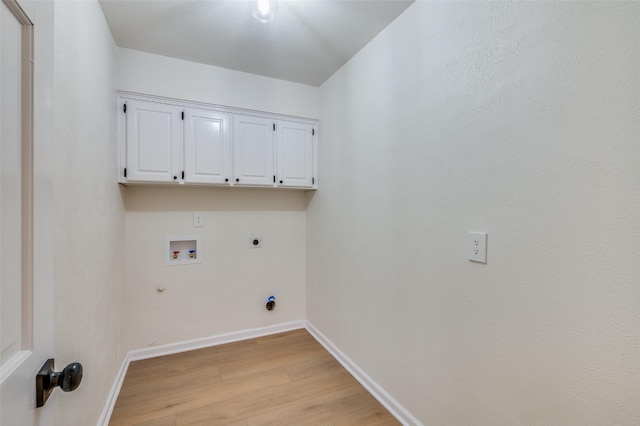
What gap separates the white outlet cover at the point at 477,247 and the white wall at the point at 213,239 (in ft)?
6.32

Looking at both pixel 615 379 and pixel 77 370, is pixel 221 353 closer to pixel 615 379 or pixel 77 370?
pixel 77 370

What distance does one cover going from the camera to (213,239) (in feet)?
8.51

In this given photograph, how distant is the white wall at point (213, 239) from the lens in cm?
230

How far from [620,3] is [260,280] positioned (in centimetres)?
282

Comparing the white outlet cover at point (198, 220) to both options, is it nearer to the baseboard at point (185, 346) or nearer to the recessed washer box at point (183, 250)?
the recessed washer box at point (183, 250)

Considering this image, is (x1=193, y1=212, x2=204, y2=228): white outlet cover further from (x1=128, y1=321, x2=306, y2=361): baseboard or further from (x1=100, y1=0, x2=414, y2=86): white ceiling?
(x1=100, y1=0, x2=414, y2=86): white ceiling

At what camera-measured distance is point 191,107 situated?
89.8 inches

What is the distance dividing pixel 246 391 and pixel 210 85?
2440 millimetres

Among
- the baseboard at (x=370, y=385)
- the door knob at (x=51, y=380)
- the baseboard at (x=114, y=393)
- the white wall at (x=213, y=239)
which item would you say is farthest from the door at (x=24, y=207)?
the white wall at (x=213, y=239)

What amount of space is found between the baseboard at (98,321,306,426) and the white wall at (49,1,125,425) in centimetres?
11

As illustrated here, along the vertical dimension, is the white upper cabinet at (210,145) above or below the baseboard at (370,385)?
above

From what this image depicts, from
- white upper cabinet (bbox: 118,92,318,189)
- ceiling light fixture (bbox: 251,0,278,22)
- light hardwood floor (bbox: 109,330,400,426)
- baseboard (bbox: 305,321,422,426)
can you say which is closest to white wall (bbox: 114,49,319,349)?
white upper cabinet (bbox: 118,92,318,189)

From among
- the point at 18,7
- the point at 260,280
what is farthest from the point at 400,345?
the point at 18,7

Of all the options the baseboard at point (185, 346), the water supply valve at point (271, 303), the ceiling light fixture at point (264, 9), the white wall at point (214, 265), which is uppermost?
the ceiling light fixture at point (264, 9)
